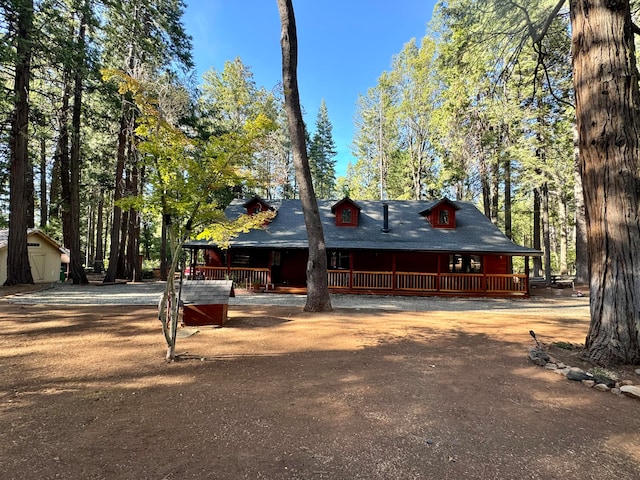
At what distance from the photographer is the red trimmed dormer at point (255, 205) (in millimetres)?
18047

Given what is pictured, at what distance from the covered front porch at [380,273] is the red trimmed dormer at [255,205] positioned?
2488mm

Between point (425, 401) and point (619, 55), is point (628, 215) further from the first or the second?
point (425, 401)

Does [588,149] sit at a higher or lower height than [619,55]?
lower

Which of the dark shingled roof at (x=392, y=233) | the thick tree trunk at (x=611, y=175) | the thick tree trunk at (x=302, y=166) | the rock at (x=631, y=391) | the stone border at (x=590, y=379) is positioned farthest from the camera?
the dark shingled roof at (x=392, y=233)

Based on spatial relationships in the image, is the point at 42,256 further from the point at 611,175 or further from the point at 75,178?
the point at 611,175

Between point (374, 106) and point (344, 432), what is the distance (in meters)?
27.4

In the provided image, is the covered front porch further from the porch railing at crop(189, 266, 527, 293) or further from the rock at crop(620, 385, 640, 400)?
the rock at crop(620, 385, 640, 400)

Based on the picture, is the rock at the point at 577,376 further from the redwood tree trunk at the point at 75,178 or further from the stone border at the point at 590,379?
the redwood tree trunk at the point at 75,178

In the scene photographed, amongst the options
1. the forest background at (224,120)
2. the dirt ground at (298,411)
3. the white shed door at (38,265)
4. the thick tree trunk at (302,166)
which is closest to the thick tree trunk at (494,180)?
the forest background at (224,120)

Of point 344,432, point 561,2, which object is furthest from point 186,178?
point 561,2

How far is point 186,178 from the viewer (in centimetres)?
580

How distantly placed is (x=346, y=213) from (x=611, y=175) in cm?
1378

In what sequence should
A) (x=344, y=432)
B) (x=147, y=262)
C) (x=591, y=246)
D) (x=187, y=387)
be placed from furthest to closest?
(x=147, y=262), (x=591, y=246), (x=187, y=387), (x=344, y=432)

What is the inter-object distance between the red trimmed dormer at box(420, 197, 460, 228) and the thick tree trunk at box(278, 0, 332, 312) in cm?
1003
